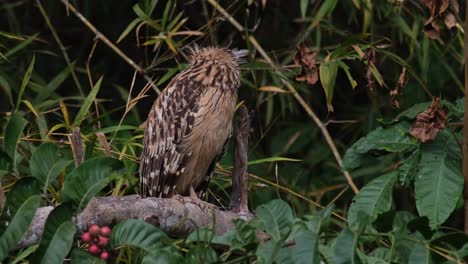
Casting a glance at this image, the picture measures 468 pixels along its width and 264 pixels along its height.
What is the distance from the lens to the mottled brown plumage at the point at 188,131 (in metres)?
4.02

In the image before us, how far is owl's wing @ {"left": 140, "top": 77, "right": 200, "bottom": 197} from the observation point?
13.4ft

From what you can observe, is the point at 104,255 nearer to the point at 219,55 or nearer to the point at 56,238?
the point at 56,238

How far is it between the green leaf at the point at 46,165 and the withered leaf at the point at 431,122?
3.14ft

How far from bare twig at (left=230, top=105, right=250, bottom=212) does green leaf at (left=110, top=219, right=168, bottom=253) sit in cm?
123

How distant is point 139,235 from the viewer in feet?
7.59

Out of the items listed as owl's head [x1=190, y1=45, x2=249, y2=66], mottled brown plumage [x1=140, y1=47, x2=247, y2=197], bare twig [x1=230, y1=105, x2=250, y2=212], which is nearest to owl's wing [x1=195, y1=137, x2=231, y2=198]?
mottled brown plumage [x1=140, y1=47, x2=247, y2=197]

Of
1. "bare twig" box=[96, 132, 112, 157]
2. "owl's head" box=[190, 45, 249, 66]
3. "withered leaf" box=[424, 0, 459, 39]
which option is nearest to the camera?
→ "withered leaf" box=[424, 0, 459, 39]

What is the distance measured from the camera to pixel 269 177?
16.2 ft

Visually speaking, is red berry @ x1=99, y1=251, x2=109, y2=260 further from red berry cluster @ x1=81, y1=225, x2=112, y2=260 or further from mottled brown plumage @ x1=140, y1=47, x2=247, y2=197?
mottled brown plumage @ x1=140, y1=47, x2=247, y2=197

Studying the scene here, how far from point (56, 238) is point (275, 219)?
0.42 meters

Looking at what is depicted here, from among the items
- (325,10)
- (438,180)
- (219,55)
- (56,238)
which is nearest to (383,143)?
(438,180)

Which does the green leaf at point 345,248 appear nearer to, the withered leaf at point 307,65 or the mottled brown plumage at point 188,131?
the withered leaf at point 307,65

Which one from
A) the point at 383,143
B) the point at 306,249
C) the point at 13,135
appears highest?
the point at 13,135

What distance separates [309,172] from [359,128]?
35 cm
